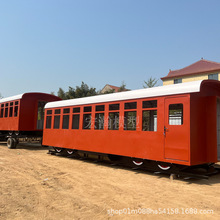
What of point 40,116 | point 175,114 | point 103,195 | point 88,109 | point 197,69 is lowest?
point 103,195

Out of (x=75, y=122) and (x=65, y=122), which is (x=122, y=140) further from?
(x=65, y=122)

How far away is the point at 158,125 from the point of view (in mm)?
6723

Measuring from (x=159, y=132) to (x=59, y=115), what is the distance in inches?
225

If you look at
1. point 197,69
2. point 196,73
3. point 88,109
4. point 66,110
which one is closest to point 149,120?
point 88,109

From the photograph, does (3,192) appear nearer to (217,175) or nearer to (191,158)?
(191,158)

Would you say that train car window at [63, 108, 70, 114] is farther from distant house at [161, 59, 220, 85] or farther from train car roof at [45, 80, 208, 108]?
distant house at [161, 59, 220, 85]

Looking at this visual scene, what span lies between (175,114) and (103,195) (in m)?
3.28

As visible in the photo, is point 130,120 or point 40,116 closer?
point 130,120

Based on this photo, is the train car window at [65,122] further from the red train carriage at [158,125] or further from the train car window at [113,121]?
the train car window at [113,121]

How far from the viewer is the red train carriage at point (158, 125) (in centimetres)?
614

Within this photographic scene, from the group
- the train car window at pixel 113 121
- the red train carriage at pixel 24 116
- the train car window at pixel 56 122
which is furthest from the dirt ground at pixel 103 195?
the red train carriage at pixel 24 116

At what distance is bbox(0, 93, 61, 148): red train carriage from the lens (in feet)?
44.0

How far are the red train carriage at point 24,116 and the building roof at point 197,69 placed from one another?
21.3 m

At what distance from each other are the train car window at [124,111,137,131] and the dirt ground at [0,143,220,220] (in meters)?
1.51
